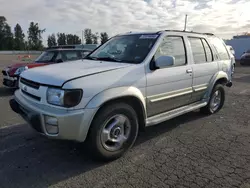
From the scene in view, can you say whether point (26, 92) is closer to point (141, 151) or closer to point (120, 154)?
point (120, 154)

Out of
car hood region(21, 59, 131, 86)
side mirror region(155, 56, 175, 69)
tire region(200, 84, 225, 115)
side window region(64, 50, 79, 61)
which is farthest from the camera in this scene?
side window region(64, 50, 79, 61)

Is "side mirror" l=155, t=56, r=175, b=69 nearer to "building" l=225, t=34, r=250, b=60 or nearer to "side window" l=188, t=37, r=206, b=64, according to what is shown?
"side window" l=188, t=37, r=206, b=64

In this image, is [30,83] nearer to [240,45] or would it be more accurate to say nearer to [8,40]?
[240,45]

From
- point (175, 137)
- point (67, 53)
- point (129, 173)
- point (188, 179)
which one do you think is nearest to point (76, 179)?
point (129, 173)

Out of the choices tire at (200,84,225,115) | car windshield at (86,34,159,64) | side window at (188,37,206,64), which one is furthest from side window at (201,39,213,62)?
car windshield at (86,34,159,64)

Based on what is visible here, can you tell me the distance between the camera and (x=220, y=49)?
5707 mm

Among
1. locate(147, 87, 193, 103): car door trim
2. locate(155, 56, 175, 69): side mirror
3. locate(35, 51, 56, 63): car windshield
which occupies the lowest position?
locate(147, 87, 193, 103): car door trim

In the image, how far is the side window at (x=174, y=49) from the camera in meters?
3.98

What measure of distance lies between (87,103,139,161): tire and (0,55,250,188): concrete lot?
160mm

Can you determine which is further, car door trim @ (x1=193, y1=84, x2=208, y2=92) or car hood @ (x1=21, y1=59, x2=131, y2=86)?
car door trim @ (x1=193, y1=84, x2=208, y2=92)

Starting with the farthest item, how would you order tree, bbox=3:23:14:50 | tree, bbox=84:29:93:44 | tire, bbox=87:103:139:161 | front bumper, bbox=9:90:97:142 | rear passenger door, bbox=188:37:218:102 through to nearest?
tree, bbox=84:29:93:44, tree, bbox=3:23:14:50, rear passenger door, bbox=188:37:218:102, tire, bbox=87:103:139:161, front bumper, bbox=9:90:97:142

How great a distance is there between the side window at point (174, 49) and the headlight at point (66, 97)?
1671 millimetres

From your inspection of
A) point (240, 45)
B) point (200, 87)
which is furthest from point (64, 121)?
point (240, 45)

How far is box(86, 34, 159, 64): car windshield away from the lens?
3.80 metres
